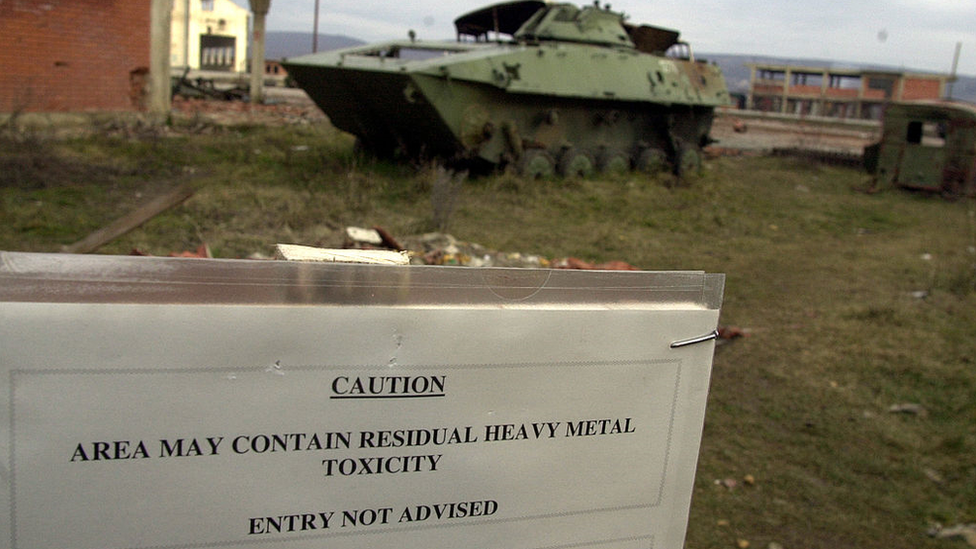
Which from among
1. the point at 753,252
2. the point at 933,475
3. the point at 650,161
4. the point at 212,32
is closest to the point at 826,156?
the point at 650,161

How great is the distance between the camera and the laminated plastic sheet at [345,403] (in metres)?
1.30

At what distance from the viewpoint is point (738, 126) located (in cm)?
2350

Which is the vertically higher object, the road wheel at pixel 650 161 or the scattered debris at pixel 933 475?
the road wheel at pixel 650 161

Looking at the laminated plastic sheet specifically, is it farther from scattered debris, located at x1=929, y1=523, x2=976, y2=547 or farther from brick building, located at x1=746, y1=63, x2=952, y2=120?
brick building, located at x1=746, y1=63, x2=952, y2=120

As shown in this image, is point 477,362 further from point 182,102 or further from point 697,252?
point 182,102

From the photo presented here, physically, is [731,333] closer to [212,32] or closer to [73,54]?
[73,54]

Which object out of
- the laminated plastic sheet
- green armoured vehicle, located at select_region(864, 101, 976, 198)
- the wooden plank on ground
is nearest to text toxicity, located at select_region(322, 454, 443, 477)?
the laminated plastic sheet

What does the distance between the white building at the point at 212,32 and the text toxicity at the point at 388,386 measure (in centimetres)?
5155

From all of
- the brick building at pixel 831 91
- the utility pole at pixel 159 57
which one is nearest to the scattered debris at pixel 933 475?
the utility pole at pixel 159 57

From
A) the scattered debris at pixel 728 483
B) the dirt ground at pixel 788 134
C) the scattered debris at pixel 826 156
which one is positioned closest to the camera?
the scattered debris at pixel 728 483

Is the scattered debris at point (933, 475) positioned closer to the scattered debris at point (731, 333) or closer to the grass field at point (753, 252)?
the grass field at point (753, 252)

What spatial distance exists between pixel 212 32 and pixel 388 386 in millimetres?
59306

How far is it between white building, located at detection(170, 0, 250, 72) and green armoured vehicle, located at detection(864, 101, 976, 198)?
138 ft

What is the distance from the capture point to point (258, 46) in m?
19.1
